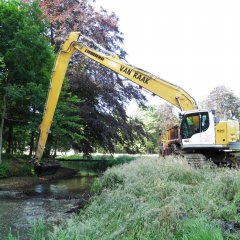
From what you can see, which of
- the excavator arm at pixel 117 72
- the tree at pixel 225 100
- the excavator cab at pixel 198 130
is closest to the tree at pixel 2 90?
the excavator arm at pixel 117 72

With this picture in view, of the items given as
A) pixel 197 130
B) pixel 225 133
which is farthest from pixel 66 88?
pixel 225 133

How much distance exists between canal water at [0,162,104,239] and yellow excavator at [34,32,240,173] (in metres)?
2.91

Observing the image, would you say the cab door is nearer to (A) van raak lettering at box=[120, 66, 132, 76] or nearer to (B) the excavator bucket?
(A) van raak lettering at box=[120, 66, 132, 76]

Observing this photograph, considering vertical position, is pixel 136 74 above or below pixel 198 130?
above

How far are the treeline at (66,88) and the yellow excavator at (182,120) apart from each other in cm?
95

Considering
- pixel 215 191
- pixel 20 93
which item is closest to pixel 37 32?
pixel 20 93

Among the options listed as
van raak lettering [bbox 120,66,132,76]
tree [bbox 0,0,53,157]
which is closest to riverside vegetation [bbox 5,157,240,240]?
van raak lettering [bbox 120,66,132,76]

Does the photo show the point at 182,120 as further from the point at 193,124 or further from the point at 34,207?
the point at 34,207

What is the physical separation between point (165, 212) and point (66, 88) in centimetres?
1449

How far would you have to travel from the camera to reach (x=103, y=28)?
2259 cm

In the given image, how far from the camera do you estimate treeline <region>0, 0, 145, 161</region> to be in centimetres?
1484

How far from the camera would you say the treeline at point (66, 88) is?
48.7ft

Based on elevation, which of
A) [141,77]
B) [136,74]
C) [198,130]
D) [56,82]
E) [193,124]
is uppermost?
[136,74]

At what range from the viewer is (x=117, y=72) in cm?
1412
